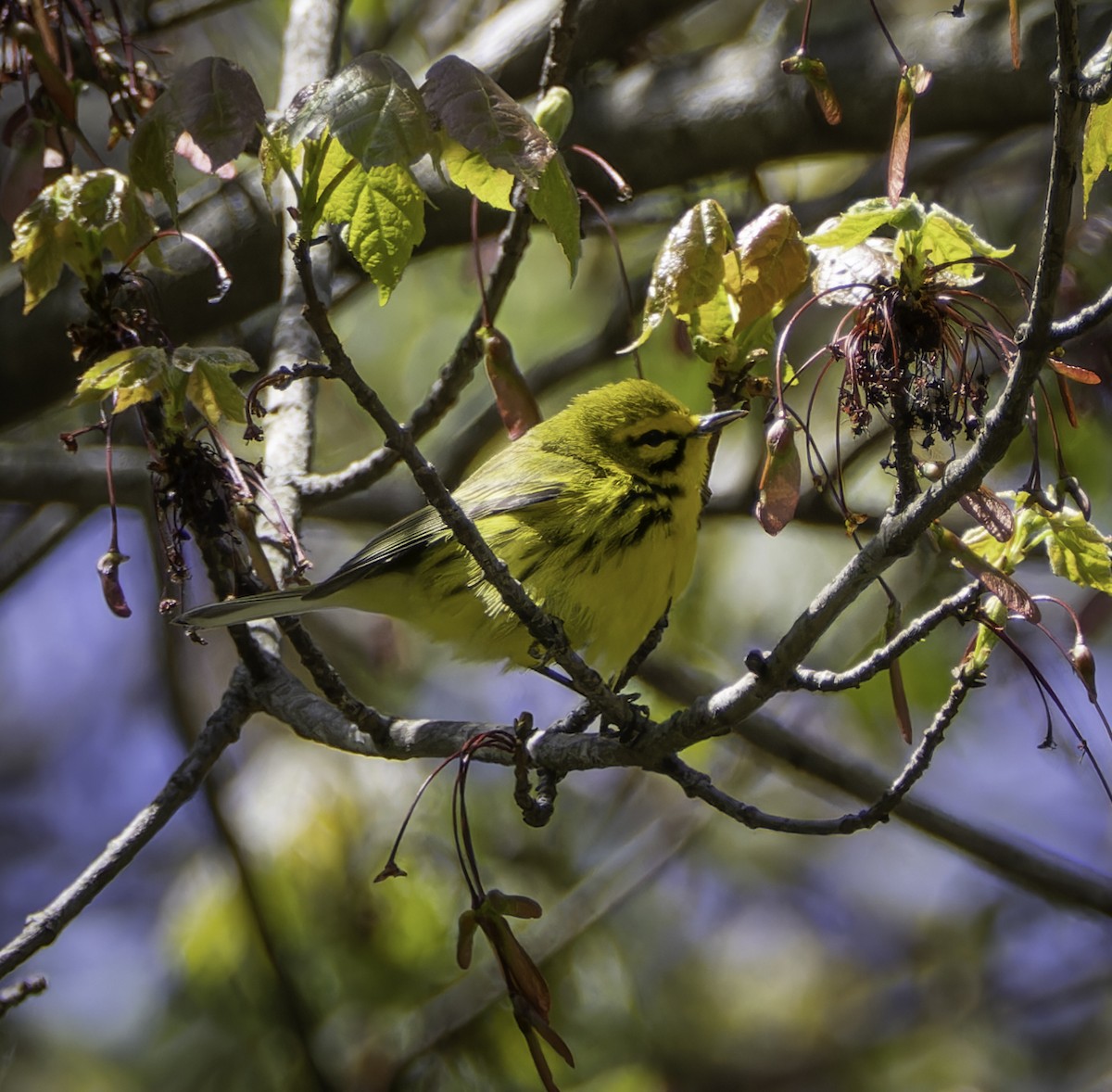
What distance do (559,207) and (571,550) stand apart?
1.29 meters

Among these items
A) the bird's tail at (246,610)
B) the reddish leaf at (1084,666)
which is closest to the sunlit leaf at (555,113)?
the bird's tail at (246,610)

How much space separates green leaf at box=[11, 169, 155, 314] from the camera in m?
2.27

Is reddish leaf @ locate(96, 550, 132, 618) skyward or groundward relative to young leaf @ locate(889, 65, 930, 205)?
skyward

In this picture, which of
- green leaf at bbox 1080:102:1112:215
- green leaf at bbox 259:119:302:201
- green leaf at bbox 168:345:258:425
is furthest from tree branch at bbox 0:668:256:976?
green leaf at bbox 1080:102:1112:215

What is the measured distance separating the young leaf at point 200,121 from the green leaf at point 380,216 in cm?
19

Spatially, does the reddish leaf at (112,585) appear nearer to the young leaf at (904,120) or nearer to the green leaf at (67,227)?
the green leaf at (67,227)

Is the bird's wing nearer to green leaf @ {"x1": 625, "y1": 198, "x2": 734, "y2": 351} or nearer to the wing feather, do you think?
the wing feather

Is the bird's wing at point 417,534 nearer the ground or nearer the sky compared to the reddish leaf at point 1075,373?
nearer the sky

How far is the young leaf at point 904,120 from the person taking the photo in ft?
6.28

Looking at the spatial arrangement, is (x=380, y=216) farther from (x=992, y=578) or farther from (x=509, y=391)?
(x=992, y=578)

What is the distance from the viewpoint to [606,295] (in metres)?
6.14

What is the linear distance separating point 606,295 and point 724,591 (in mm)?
1615

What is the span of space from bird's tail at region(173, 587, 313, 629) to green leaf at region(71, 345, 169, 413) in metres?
0.73

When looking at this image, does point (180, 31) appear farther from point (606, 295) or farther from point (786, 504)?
point (786, 504)
